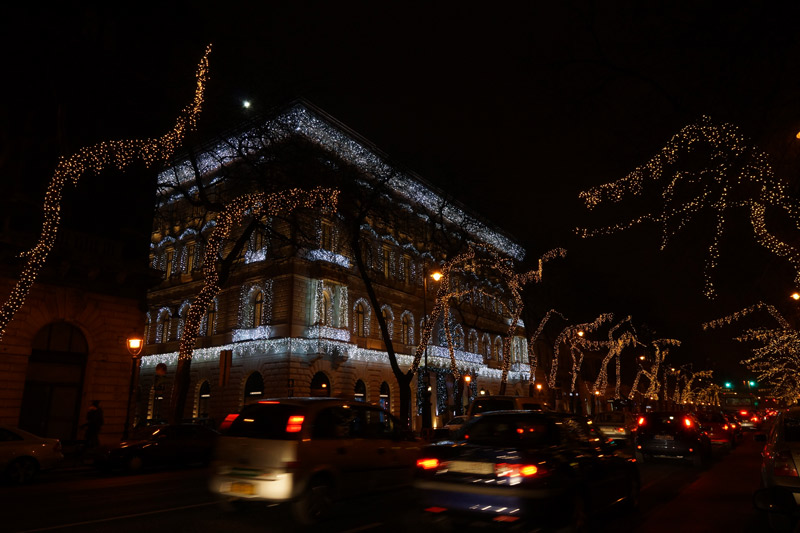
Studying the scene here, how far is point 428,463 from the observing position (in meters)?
7.06

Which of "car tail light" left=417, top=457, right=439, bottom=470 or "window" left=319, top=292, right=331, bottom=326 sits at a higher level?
"window" left=319, top=292, right=331, bottom=326

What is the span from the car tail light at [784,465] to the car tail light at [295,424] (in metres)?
6.13

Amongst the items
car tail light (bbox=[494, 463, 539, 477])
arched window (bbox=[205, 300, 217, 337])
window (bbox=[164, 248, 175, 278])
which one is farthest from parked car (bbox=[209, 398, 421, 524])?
window (bbox=[164, 248, 175, 278])

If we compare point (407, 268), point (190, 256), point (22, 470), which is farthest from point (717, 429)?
point (190, 256)

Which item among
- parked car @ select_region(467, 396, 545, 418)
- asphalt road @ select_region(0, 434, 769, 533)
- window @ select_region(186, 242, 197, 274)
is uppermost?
window @ select_region(186, 242, 197, 274)

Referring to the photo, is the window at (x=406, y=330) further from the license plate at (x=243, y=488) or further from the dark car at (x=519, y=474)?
the dark car at (x=519, y=474)

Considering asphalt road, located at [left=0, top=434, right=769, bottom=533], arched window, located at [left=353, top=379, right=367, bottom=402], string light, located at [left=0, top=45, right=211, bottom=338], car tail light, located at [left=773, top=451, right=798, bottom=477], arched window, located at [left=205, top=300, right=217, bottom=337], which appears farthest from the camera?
arched window, located at [left=205, top=300, right=217, bottom=337]

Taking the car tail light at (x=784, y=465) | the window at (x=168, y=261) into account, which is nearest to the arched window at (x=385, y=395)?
the window at (x=168, y=261)

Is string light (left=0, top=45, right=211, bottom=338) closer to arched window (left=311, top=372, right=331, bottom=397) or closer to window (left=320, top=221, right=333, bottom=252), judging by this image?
window (left=320, top=221, right=333, bottom=252)

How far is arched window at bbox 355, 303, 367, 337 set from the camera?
39.1 metres

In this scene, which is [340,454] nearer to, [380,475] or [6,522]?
[380,475]

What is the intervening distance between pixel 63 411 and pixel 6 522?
619 inches

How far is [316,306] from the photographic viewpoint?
116ft

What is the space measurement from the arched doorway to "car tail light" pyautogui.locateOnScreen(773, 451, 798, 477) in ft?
76.5
